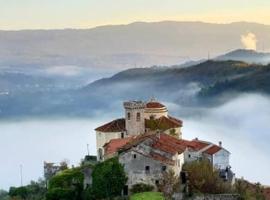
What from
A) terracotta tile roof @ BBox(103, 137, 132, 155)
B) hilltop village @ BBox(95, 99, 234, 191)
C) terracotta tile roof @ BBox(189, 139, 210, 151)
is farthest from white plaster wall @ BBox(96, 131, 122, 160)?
terracotta tile roof @ BBox(189, 139, 210, 151)

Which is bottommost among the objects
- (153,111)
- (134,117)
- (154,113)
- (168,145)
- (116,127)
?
(168,145)

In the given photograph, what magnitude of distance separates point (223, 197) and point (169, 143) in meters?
6.05

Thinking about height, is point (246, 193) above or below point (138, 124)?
below

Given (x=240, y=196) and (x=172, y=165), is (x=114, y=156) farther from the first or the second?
(x=240, y=196)

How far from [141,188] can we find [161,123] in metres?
12.2

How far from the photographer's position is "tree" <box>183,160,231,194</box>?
46594 millimetres

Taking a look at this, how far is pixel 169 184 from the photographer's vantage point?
4472 cm

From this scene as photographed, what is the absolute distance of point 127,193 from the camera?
46062 millimetres

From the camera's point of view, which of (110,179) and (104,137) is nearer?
(110,179)

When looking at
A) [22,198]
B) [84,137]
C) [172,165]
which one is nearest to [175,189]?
[172,165]

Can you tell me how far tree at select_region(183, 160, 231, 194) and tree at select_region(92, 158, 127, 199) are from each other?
4733mm

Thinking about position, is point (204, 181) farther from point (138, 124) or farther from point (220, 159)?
point (138, 124)

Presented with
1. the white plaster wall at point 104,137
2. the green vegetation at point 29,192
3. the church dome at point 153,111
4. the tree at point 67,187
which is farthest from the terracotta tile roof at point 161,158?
the green vegetation at point 29,192

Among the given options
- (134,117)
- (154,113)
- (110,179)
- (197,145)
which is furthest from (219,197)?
(154,113)
